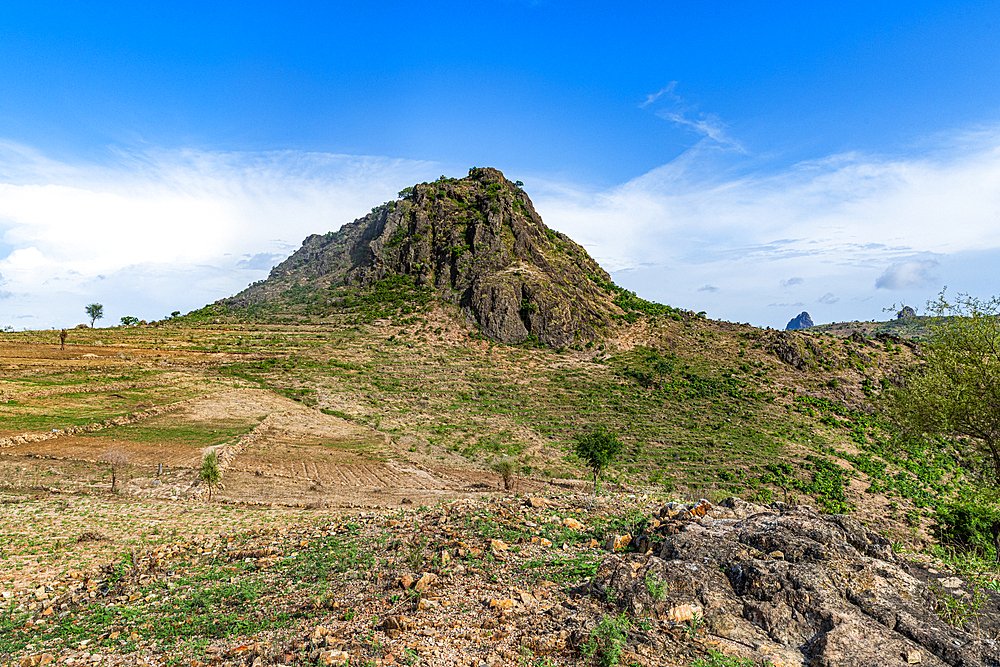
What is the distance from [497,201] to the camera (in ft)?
319

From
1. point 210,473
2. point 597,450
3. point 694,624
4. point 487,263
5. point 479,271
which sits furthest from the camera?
point 487,263

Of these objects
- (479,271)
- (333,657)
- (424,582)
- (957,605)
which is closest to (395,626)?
(333,657)

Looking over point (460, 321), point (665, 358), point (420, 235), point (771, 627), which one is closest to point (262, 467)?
point (771, 627)

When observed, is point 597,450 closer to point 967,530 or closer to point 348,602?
point 967,530

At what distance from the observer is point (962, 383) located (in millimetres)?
15906

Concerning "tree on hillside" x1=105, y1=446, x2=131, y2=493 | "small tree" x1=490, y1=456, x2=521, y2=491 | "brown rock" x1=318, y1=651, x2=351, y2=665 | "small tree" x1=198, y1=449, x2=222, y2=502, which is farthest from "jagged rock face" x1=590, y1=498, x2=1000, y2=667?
"tree on hillside" x1=105, y1=446, x2=131, y2=493

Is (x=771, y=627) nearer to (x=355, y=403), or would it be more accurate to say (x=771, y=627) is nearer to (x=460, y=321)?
(x=355, y=403)

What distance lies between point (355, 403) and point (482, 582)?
1619 inches

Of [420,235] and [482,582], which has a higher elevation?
→ [420,235]

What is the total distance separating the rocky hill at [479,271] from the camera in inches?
3100

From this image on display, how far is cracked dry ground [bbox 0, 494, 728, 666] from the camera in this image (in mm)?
9203

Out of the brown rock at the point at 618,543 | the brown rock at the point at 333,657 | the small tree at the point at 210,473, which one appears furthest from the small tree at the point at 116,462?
the brown rock at the point at 618,543

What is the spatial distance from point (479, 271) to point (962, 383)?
73691mm

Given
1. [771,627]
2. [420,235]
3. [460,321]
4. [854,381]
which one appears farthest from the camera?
[420,235]
